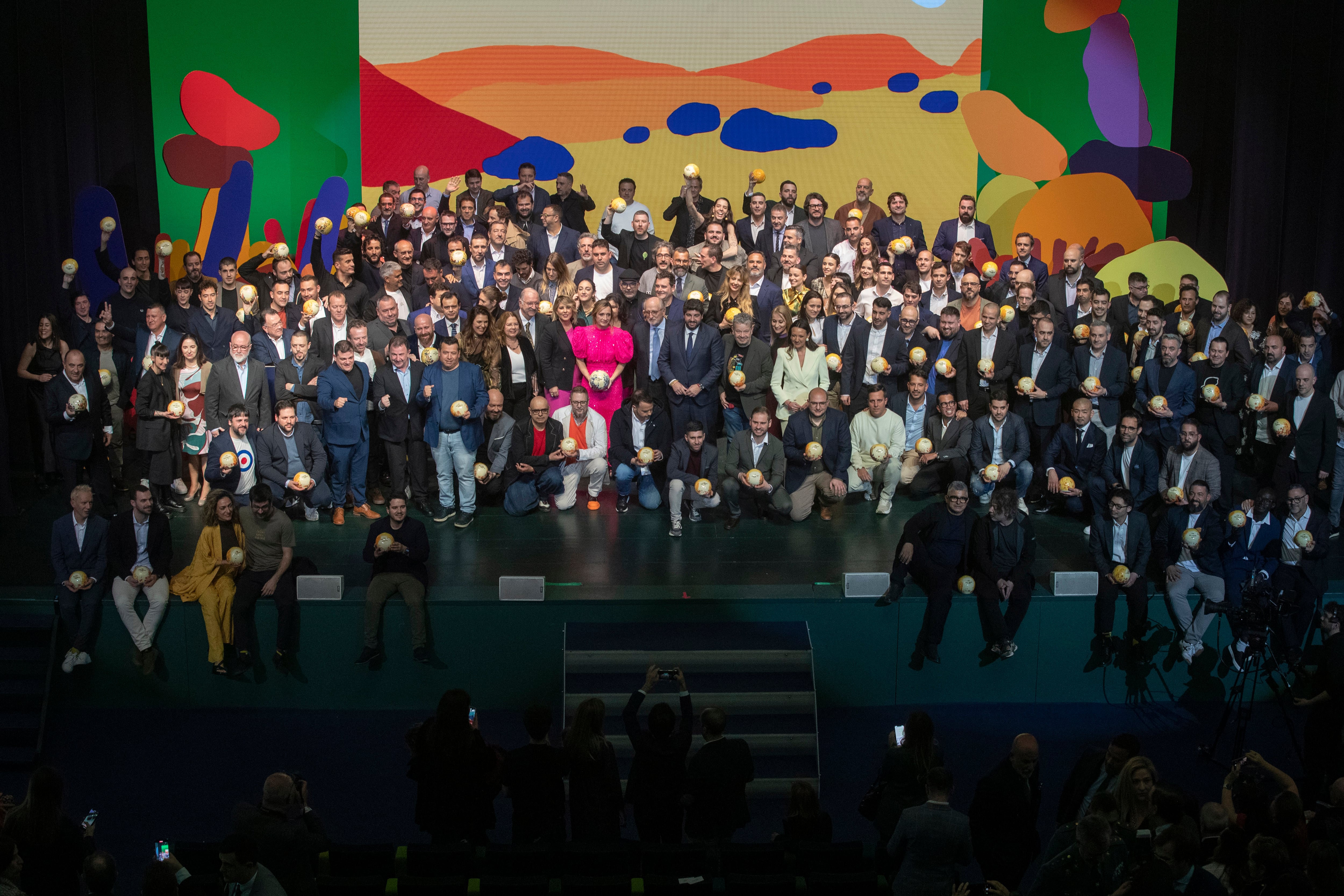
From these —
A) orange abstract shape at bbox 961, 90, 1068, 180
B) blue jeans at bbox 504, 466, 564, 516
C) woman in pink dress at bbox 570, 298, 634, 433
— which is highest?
orange abstract shape at bbox 961, 90, 1068, 180

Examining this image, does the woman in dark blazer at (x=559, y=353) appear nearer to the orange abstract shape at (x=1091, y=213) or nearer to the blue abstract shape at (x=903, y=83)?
the blue abstract shape at (x=903, y=83)

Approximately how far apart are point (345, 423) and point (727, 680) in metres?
3.41

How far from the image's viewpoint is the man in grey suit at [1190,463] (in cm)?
871

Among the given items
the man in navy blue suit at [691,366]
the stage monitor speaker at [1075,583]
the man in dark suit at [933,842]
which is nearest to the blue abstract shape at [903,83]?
the man in navy blue suit at [691,366]

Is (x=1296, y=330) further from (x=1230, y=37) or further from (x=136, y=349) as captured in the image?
(x=136, y=349)

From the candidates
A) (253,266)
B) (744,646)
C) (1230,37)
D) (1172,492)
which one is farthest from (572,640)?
(1230,37)

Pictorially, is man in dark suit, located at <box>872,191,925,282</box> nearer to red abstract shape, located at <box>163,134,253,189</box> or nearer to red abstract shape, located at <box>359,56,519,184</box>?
red abstract shape, located at <box>359,56,519,184</box>

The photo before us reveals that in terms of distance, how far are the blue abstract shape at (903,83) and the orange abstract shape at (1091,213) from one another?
1.62 metres

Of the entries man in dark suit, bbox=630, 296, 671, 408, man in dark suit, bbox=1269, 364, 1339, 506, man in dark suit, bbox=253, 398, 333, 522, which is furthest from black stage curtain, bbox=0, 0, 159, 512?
man in dark suit, bbox=1269, 364, 1339, 506

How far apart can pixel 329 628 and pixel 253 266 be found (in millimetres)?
4945

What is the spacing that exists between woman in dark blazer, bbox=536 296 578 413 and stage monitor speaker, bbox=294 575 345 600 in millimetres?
2468

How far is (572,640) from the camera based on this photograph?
780 cm

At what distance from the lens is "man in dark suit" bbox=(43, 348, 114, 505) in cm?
923

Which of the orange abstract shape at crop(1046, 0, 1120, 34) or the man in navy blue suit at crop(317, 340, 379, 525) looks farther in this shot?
the orange abstract shape at crop(1046, 0, 1120, 34)
